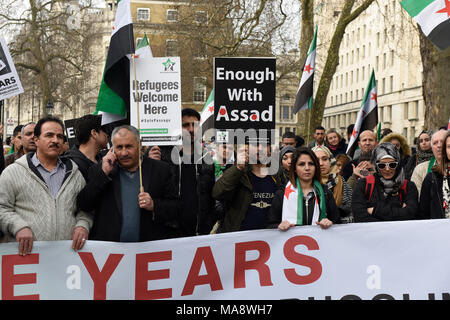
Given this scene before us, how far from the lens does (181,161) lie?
19.3ft

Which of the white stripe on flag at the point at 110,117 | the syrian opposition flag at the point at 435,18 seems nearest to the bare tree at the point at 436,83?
the syrian opposition flag at the point at 435,18

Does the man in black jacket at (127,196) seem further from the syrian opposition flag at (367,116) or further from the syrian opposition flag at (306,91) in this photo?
the syrian opposition flag at (367,116)

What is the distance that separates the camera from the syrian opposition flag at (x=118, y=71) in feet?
18.2

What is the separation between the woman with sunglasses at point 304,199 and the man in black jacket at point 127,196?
0.85m

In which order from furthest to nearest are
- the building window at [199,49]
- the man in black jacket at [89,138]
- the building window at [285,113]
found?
1. the building window at [285,113]
2. the building window at [199,49]
3. the man in black jacket at [89,138]

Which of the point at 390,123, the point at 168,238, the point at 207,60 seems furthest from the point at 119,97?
the point at 390,123

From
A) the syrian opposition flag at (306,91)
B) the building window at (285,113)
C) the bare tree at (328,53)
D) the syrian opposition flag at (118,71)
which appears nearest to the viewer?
the syrian opposition flag at (118,71)

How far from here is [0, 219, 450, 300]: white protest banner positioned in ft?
16.1

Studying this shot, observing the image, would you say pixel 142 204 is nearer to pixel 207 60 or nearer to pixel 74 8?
pixel 207 60

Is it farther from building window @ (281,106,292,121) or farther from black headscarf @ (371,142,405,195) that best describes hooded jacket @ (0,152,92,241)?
building window @ (281,106,292,121)

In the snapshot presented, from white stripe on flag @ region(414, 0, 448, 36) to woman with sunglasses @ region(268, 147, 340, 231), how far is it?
1.93 metres

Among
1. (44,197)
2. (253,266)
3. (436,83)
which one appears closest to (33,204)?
(44,197)

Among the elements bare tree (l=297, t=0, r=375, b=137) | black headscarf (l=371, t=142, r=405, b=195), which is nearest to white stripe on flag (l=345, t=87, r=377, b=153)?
black headscarf (l=371, t=142, r=405, b=195)

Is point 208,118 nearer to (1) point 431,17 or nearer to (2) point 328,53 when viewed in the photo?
(1) point 431,17
